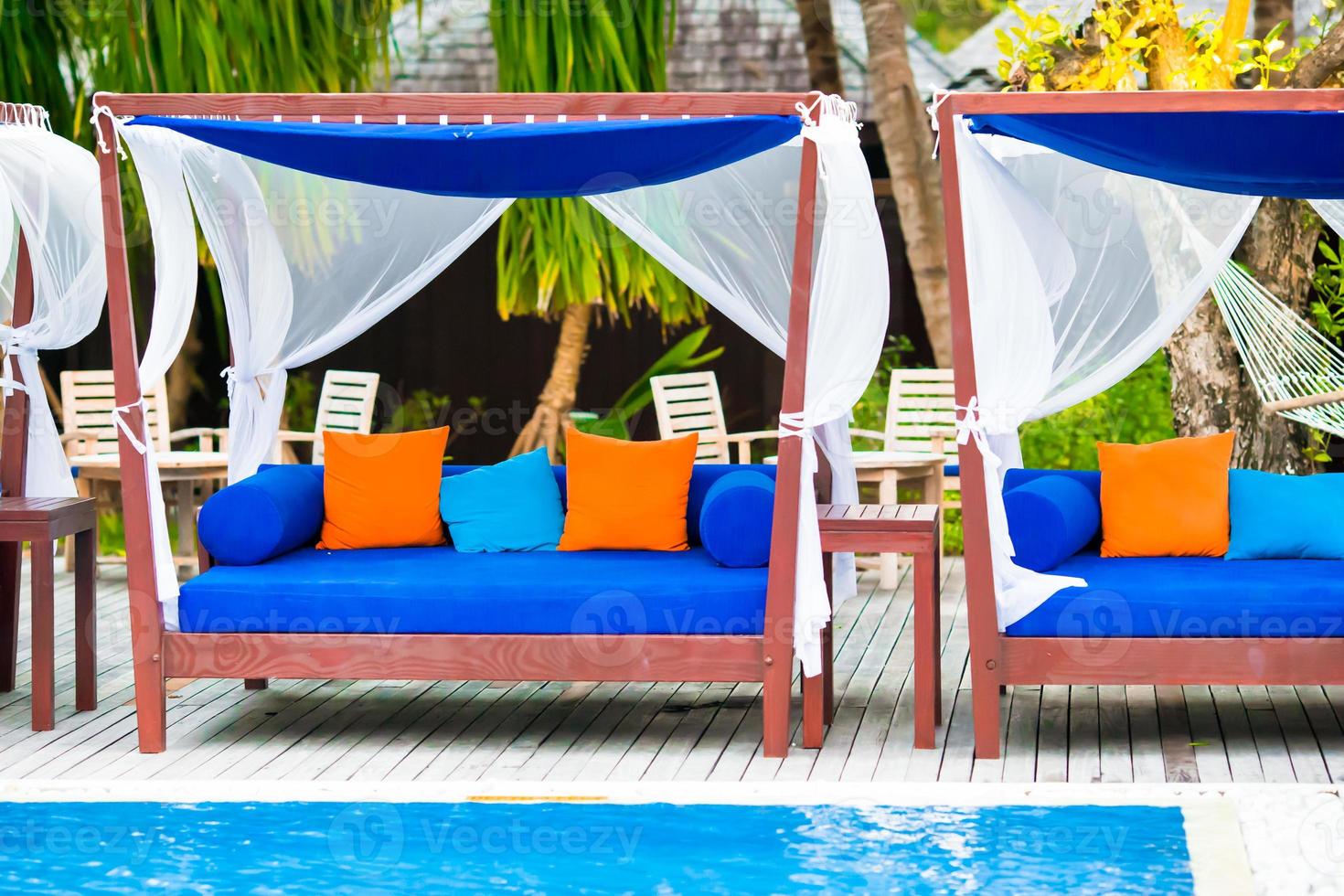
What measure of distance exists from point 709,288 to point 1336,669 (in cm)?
217

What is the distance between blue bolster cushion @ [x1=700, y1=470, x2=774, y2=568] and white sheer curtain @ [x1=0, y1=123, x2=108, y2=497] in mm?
2175

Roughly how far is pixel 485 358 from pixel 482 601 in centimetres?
534

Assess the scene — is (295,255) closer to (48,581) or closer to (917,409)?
(48,581)

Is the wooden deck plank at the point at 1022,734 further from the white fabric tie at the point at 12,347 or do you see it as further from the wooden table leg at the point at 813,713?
the white fabric tie at the point at 12,347

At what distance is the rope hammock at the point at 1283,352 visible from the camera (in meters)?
5.94

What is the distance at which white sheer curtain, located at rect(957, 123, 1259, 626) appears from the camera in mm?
4539

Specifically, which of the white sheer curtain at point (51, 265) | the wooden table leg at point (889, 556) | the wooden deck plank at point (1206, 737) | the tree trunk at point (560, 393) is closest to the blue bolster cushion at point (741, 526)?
the wooden deck plank at point (1206, 737)

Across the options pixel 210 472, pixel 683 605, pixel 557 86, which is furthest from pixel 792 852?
pixel 557 86

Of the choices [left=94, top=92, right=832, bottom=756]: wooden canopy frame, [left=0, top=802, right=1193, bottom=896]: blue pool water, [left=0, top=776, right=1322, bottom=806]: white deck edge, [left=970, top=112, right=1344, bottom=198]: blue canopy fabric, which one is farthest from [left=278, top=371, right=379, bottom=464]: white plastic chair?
[left=970, top=112, right=1344, bottom=198]: blue canopy fabric

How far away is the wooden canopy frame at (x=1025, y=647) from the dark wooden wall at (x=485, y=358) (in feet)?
16.9

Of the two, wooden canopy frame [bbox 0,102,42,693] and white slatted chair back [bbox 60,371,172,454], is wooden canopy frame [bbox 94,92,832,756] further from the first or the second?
white slatted chair back [bbox 60,371,172,454]

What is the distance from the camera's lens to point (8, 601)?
5418 millimetres

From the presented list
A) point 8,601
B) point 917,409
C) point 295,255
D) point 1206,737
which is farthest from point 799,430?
point 917,409

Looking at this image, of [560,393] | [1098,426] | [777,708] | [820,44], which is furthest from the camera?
[820,44]
